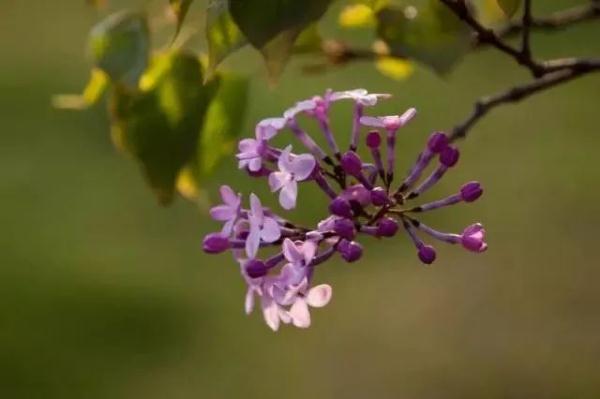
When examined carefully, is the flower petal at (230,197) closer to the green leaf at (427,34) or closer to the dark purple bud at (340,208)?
the dark purple bud at (340,208)

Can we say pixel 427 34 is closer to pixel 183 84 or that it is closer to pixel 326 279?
pixel 183 84

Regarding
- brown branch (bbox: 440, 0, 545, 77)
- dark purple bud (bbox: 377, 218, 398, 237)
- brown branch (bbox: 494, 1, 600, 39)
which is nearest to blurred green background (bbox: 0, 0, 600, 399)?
brown branch (bbox: 494, 1, 600, 39)

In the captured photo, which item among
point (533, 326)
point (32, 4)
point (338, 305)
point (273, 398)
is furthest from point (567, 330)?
point (32, 4)

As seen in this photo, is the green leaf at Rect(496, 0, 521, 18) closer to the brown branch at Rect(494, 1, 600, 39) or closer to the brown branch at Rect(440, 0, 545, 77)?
the brown branch at Rect(440, 0, 545, 77)

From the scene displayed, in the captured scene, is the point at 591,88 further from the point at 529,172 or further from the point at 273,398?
the point at 273,398

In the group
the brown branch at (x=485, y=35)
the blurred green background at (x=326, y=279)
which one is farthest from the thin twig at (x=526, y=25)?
the blurred green background at (x=326, y=279)
